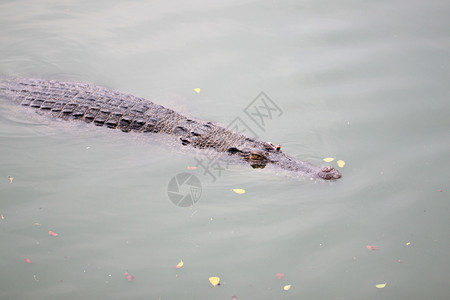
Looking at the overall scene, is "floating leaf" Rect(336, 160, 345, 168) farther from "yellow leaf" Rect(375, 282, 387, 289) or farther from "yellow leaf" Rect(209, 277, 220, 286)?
"yellow leaf" Rect(209, 277, 220, 286)

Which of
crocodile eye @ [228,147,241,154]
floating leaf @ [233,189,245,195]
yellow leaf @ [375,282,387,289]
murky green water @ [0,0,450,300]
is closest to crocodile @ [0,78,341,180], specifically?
crocodile eye @ [228,147,241,154]

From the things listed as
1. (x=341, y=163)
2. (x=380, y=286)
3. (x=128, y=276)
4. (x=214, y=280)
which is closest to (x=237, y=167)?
(x=341, y=163)

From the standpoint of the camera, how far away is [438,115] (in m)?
6.88

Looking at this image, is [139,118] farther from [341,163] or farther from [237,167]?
[341,163]

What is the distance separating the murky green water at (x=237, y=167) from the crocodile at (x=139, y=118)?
0.65 ft

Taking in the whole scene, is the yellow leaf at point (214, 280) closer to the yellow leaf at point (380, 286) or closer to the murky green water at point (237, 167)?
the murky green water at point (237, 167)

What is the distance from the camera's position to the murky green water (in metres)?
4.80

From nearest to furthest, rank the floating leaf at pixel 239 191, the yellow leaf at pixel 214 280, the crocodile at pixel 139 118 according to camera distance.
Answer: the yellow leaf at pixel 214 280 → the floating leaf at pixel 239 191 → the crocodile at pixel 139 118

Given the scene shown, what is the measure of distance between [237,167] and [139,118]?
1.69 metres

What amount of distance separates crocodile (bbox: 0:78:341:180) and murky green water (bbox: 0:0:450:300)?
0.65 feet

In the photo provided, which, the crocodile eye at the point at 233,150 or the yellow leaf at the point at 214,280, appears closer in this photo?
the yellow leaf at the point at 214,280

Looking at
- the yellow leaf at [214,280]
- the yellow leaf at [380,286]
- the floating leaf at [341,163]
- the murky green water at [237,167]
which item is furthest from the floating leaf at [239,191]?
the yellow leaf at [380,286]

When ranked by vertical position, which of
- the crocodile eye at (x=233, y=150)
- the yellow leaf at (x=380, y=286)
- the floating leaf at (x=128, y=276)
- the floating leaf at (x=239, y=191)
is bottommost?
the floating leaf at (x=128, y=276)

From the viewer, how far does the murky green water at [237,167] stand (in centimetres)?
480
